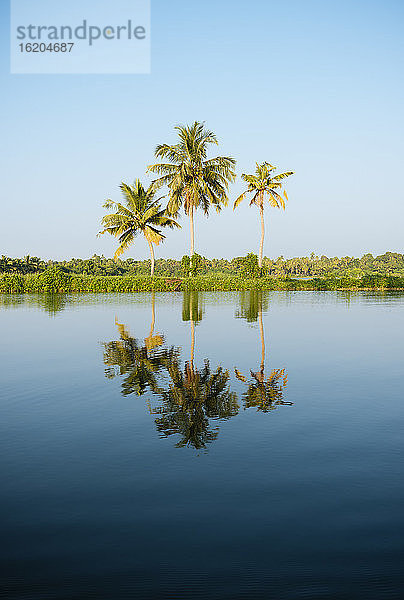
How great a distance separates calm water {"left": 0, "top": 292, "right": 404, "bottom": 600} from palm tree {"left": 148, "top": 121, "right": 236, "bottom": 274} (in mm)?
35945

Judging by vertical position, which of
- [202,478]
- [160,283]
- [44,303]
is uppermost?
[160,283]

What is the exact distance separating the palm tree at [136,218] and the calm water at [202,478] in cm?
3669

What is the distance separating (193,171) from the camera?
45781 mm

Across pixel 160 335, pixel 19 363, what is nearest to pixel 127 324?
pixel 160 335

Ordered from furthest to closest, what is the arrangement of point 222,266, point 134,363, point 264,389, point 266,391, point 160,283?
point 222,266 → point 160,283 → point 134,363 → point 264,389 → point 266,391

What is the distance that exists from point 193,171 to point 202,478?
142 feet

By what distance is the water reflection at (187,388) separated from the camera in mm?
6703

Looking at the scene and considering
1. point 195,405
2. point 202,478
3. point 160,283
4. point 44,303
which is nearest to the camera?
point 202,478

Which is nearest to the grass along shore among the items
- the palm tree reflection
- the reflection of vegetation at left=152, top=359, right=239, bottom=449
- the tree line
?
the tree line

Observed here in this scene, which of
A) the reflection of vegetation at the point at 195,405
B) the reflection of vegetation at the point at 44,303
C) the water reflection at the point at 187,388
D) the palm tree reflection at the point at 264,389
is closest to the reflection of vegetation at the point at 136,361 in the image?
the water reflection at the point at 187,388

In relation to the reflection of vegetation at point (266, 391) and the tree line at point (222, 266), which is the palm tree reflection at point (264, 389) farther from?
the tree line at point (222, 266)

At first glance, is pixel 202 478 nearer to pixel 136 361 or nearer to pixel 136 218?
pixel 136 361

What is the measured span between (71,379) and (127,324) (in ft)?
30.5

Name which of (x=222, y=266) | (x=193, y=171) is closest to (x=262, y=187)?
(x=193, y=171)
